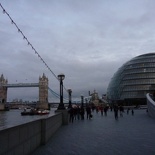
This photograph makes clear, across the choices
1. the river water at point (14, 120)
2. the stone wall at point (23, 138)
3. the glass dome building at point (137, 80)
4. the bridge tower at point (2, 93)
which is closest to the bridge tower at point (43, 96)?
the bridge tower at point (2, 93)

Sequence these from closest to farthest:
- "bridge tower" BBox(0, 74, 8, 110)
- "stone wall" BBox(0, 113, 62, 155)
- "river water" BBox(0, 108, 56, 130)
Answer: "stone wall" BBox(0, 113, 62, 155)
"river water" BBox(0, 108, 56, 130)
"bridge tower" BBox(0, 74, 8, 110)

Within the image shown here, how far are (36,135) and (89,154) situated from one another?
200 centimetres

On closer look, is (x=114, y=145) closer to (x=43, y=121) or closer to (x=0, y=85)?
(x=43, y=121)

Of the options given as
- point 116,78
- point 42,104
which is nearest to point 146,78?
point 116,78

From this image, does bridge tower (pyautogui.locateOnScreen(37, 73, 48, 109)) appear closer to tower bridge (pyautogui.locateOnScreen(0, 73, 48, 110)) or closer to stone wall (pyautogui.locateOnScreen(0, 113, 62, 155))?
tower bridge (pyautogui.locateOnScreen(0, 73, 48, 110))

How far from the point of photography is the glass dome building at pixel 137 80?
101 metres

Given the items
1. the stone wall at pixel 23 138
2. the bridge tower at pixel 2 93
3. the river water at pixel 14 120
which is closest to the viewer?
the stone wall at pixel 23 138

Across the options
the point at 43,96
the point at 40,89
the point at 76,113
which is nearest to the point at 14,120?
the point at 76,113

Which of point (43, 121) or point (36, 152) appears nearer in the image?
point (36, 152)

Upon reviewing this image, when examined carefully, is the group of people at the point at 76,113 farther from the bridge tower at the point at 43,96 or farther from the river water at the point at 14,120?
the bridge tower at the point at 43,96

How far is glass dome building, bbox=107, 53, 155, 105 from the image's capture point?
101 metres

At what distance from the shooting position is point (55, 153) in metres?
8.32

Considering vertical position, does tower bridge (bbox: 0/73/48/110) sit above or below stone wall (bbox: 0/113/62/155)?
above

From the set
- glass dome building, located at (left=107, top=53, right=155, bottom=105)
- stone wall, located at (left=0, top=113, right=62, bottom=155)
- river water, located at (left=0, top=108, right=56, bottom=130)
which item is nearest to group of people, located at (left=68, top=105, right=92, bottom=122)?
river water, located at (left=0, top=108, right=56, bottom=130)
